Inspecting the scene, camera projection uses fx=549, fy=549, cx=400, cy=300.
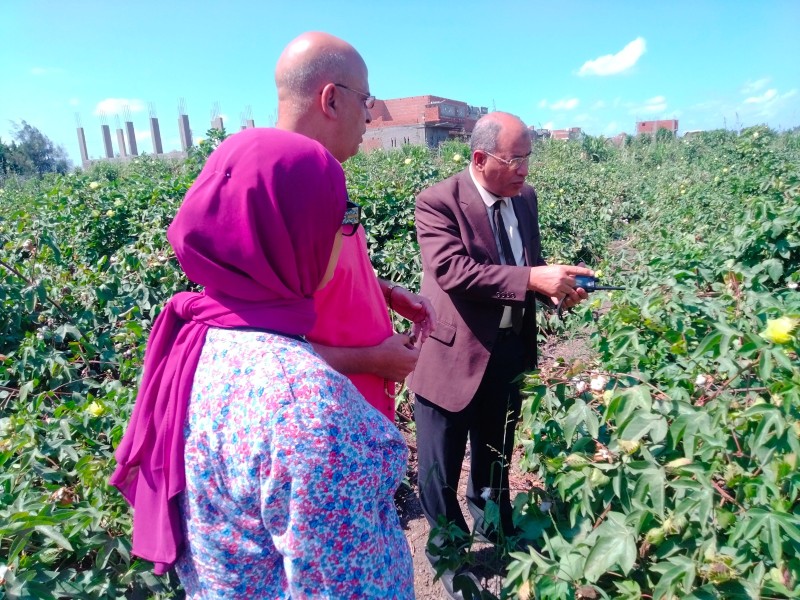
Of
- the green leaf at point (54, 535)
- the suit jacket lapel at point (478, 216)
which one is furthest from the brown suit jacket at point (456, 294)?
the green leaf at point (54, 535)

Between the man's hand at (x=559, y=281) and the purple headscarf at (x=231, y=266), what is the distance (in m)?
1.05

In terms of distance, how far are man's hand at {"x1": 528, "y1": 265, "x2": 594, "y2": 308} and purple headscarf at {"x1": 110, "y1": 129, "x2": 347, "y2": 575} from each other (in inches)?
41.5

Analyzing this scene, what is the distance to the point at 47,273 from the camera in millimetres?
3377

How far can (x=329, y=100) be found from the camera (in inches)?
50.3

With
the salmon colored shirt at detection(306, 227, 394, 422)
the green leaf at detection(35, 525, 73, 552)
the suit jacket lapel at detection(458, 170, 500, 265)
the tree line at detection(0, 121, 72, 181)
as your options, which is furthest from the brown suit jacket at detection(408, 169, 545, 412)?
the tree line at detection(0, 121, 72, 181)

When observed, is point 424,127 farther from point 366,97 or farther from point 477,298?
point 366,97

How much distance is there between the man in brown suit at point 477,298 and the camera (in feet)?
6.47

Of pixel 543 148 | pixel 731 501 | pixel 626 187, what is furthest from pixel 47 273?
pixel 543 148

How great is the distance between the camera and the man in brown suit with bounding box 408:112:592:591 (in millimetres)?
1971

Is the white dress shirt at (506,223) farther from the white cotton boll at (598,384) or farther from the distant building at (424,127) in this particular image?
the distant building at (424,127)

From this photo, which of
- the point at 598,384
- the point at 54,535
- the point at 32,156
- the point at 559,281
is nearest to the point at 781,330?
the point at 598,384

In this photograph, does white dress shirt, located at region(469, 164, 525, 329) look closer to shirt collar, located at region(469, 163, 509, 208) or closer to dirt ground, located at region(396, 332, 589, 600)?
shirt collar, located at region(469, 163, 509, 208)

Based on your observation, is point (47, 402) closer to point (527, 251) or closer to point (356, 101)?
point (356, 101)

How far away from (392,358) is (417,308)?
0.37 m
